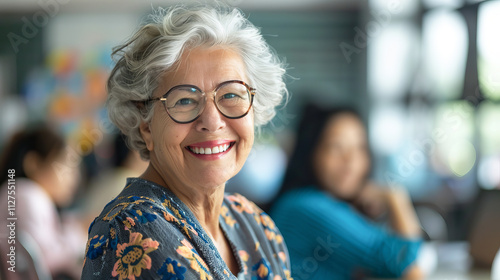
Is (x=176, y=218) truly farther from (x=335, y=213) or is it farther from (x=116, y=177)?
(x=116, y=177)

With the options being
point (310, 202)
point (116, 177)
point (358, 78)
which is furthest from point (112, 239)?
point (358, 78)

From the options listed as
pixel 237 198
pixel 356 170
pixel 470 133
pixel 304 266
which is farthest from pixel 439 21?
pixel 237 198

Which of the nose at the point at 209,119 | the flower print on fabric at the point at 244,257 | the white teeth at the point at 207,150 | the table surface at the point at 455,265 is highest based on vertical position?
the nose at the point at 209,119

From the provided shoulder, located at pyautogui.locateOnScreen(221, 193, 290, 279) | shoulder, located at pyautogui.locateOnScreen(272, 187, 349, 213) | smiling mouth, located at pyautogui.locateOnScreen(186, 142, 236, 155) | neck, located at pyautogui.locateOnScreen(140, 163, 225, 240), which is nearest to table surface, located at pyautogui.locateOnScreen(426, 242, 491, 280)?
shoulder, located at pyautogui.locateOnScreen(272, 187, 349, 213)

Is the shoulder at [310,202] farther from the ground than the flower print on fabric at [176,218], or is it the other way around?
the flower print on fabric at [176,218]

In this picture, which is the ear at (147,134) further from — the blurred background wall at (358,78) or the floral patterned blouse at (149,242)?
the blurred background wall at (358,78)

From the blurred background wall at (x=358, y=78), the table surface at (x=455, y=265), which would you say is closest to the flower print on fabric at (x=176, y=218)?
the table surface at (x=455, y=265)

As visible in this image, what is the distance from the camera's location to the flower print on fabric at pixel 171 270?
2.77 feet

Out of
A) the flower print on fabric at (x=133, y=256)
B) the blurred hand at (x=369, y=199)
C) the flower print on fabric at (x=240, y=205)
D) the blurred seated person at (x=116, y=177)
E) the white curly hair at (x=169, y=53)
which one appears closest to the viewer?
the flower print on fabric at (x=133, y=256)

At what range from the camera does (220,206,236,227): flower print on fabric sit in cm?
115

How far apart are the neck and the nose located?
0.12 m

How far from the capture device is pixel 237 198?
1251 mm

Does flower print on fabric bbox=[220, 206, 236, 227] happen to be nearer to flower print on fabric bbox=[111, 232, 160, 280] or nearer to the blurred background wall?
flower print on fabric bbox=[111, 232, 160, 280]

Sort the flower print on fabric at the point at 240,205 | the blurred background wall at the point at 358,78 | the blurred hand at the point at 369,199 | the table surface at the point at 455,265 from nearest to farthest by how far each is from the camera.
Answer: the flower print on fabric at the point at 240,205, the table surface at the point at 455,265, the blurred hand at the point at 369,199, the blurred background wall at the point at 358,78
